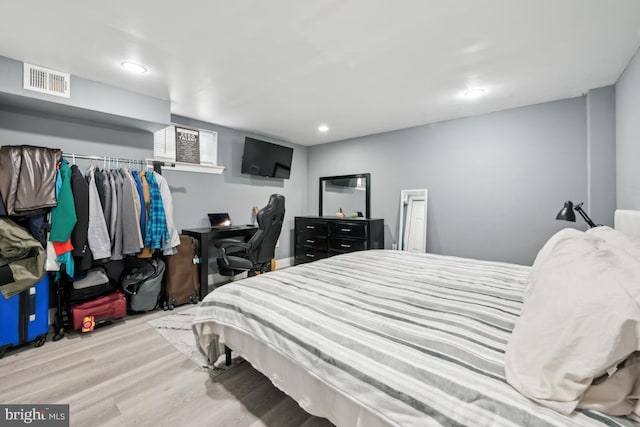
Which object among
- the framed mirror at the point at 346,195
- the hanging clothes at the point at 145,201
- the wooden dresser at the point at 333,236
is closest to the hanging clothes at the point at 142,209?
the hanging clothes at the point at 145,201

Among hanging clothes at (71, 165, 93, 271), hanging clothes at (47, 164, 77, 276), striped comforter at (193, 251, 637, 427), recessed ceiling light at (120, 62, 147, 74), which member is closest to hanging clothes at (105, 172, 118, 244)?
hanging clothes at (71, 165, 93, 271)

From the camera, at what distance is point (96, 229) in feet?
8.16

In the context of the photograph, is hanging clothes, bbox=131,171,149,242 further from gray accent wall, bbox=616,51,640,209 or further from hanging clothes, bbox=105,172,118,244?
gray accent wall, bbox=616,51,640,209

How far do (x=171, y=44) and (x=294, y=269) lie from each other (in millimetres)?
1872

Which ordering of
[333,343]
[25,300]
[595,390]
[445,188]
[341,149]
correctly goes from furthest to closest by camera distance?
[341,149], [445,188], [25,300], [333,343], [595,390]

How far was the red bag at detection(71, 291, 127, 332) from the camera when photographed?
2.43m

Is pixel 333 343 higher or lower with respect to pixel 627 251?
lower

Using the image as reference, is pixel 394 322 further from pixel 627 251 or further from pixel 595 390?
pixel 627 251

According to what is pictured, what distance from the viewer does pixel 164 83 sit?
2572mm

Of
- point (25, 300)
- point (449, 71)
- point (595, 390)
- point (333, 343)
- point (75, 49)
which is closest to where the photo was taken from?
point (595, 390)

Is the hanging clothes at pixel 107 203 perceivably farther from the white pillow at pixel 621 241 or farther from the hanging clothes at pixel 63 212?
the white pillow at pixel 621 241

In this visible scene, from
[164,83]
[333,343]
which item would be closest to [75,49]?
[164,83]

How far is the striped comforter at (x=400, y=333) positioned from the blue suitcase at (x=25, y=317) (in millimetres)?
1608

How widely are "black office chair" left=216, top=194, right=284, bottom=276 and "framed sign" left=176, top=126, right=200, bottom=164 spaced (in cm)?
130
